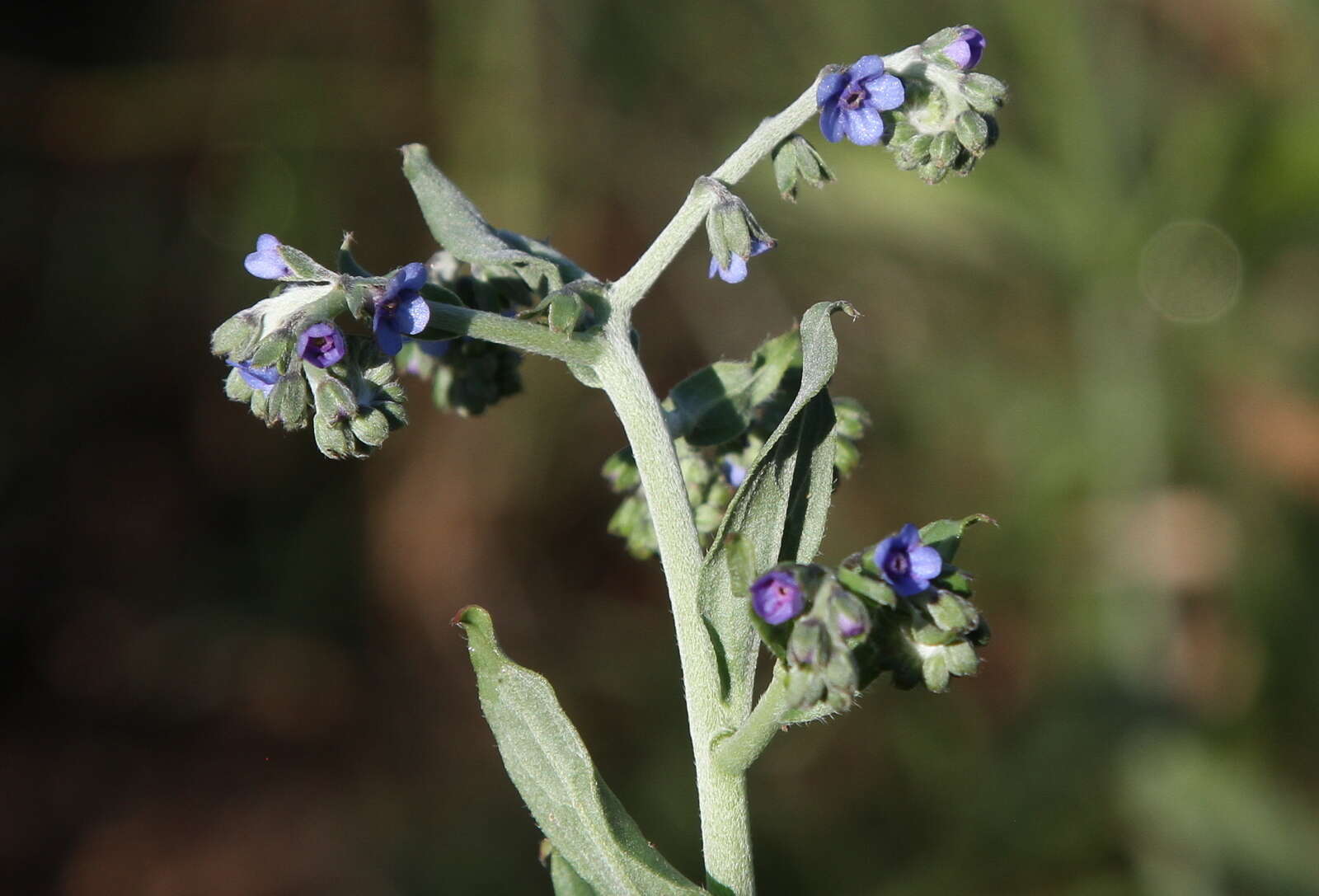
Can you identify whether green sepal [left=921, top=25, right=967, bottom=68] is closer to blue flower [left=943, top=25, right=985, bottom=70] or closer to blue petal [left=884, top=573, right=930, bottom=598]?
blue flower [left=943, top=25, right=985, bottom=70]

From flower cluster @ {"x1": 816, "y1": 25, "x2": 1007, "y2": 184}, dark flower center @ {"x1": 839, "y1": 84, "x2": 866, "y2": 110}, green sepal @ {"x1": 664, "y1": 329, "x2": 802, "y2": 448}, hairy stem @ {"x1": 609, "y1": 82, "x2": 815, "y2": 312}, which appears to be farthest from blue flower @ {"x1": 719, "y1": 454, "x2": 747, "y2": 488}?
dark flower center @ {"x1": 839, "y1": 84, "x2": 866, "y2": 110}

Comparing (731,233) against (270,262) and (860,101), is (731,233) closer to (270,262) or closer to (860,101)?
(860,101)

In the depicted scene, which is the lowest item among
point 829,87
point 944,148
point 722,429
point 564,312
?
point 722,429

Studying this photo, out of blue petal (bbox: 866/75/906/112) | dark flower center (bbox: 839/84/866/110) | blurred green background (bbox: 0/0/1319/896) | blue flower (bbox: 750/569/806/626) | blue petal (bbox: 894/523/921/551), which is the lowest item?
blurred green background (bbox: 0/0/1319/896)

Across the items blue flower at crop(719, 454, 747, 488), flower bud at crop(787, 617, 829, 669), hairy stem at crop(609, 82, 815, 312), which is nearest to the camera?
flower bud at crop(787, 617, 829, 669)

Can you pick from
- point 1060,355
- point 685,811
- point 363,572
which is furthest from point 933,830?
point 363,572

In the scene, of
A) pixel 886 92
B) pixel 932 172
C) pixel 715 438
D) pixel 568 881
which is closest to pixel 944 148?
pixel 932 172

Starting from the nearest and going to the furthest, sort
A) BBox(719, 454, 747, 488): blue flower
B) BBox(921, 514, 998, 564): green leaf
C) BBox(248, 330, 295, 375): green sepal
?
1. BBox(248, 330, 295, 375): green sepal
2. BBox(921, 514, 998, 564): green leaf
3. BBox(719, 454, 747, 488): blue flower
